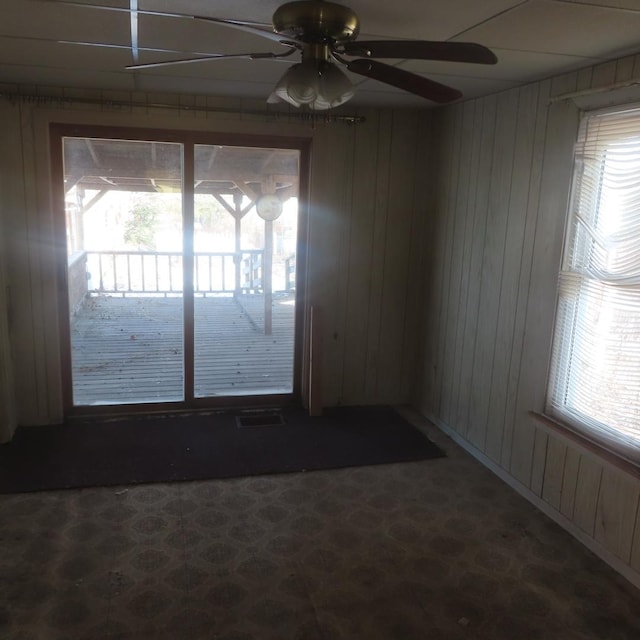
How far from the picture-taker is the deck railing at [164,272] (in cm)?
484

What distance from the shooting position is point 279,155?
13.9 feet

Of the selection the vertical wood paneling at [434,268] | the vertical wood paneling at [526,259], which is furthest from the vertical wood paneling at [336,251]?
the vertical wood paneling at [526,259]

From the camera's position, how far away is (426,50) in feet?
5.56

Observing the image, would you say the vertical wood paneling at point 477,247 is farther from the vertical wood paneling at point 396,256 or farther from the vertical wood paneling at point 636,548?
the vertical wood paneling at point 636,548

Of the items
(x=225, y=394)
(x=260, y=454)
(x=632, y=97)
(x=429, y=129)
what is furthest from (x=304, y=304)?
(x=632, y=97)

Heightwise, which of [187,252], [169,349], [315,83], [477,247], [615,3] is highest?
[615,3]

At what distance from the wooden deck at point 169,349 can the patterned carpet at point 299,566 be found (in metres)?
1.53

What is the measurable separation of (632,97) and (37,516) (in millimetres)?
3436

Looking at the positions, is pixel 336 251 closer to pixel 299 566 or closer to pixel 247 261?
pixel 247 261

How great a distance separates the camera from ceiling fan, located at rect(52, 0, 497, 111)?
5.56 feet

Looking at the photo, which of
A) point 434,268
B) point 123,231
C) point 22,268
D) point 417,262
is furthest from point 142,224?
point 434,268

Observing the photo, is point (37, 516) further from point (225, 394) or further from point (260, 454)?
point (225, 394)

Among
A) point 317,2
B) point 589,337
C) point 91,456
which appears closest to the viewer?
point 317,2

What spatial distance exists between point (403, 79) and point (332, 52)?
26 centimetres
